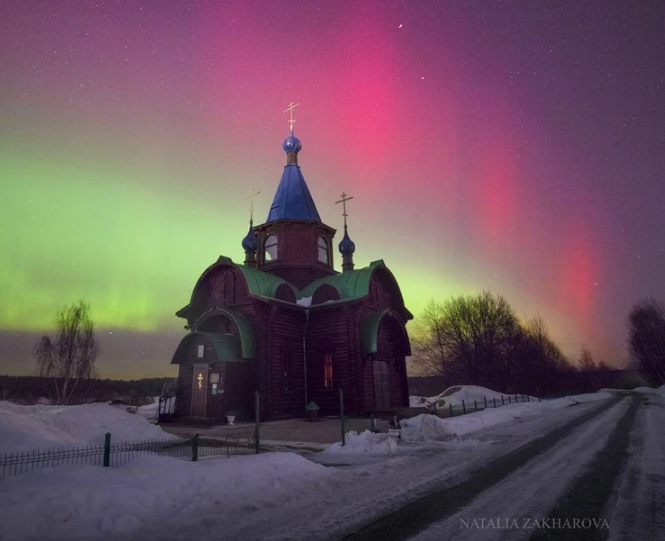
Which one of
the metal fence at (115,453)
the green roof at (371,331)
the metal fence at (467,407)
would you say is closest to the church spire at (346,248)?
the green roof at (371,331)

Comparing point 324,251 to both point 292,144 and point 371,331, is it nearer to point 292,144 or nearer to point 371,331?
point 371,331

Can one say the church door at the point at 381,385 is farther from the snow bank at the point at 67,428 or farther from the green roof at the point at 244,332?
the snow bank at the point at 67,428

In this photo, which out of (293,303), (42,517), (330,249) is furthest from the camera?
(330,249)

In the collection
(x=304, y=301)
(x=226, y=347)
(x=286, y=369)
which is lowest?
(x=286, y=369)

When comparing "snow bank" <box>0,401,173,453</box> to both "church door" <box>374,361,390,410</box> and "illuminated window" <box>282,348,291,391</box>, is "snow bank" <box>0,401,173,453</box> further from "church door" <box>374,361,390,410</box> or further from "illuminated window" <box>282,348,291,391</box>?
"church door" <box>374,361,390,410</box>

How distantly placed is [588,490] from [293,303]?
61.1 feet

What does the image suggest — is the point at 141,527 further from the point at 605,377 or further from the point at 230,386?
the point at 605,377

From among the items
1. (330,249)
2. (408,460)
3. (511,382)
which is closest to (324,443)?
(408,460)

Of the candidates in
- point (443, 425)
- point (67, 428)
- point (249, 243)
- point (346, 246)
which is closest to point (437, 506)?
point (443, 425)

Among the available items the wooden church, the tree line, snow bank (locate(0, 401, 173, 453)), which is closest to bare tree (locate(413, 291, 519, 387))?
the tree line

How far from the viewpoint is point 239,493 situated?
6832 mm

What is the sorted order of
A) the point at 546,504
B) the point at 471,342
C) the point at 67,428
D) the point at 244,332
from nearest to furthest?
the point at 546,504, the point at 67,428, the point at 244,332, the point at 471,342

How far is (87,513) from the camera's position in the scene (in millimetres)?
5371

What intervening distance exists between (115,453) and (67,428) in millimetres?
3797
